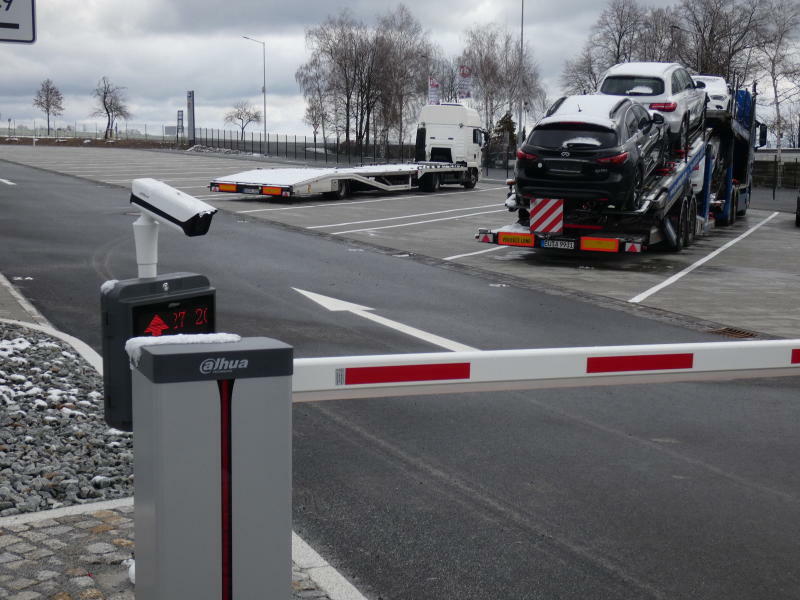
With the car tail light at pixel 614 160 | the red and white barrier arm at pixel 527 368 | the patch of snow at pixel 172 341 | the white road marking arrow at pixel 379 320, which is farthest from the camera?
the car tail light at pixel 614 160

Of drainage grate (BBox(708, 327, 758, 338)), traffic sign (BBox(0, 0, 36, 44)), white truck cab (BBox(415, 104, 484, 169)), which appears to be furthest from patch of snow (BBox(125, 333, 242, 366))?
white truck cab (BBox(415, 104, 484, 169))

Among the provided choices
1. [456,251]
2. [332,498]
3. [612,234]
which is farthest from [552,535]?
[456,251]

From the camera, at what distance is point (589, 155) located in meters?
17.0

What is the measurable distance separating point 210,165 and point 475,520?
51.3m

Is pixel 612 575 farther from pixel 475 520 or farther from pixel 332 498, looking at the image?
pixel 332 498

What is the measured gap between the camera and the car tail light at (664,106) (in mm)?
19500

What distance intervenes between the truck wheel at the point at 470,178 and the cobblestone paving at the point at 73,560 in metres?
36.6

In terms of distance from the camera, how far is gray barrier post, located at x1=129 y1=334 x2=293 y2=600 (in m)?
2.79

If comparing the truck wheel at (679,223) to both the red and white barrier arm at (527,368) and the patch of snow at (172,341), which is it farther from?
the patch of snow at (172,341)

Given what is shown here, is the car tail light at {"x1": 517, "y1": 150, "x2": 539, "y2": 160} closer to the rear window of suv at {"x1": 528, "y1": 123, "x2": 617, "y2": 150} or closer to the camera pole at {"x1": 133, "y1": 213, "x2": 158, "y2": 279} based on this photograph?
the rear window of suv at {"x1": 528, "y1": 123, "x2": 617, "y2": 150}

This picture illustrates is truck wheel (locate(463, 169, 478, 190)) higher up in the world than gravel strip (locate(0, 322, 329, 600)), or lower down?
higher up

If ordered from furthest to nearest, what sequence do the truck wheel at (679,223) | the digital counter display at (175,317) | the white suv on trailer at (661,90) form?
Answer: the truck wheel at (679,223) → the white suv on trailer at (661,90) → the digital counter display at (175,317)

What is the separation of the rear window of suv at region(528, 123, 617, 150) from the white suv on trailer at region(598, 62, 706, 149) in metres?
2.51

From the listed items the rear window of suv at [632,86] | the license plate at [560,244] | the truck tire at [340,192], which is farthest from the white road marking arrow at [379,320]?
the truck tire at [340,192]
